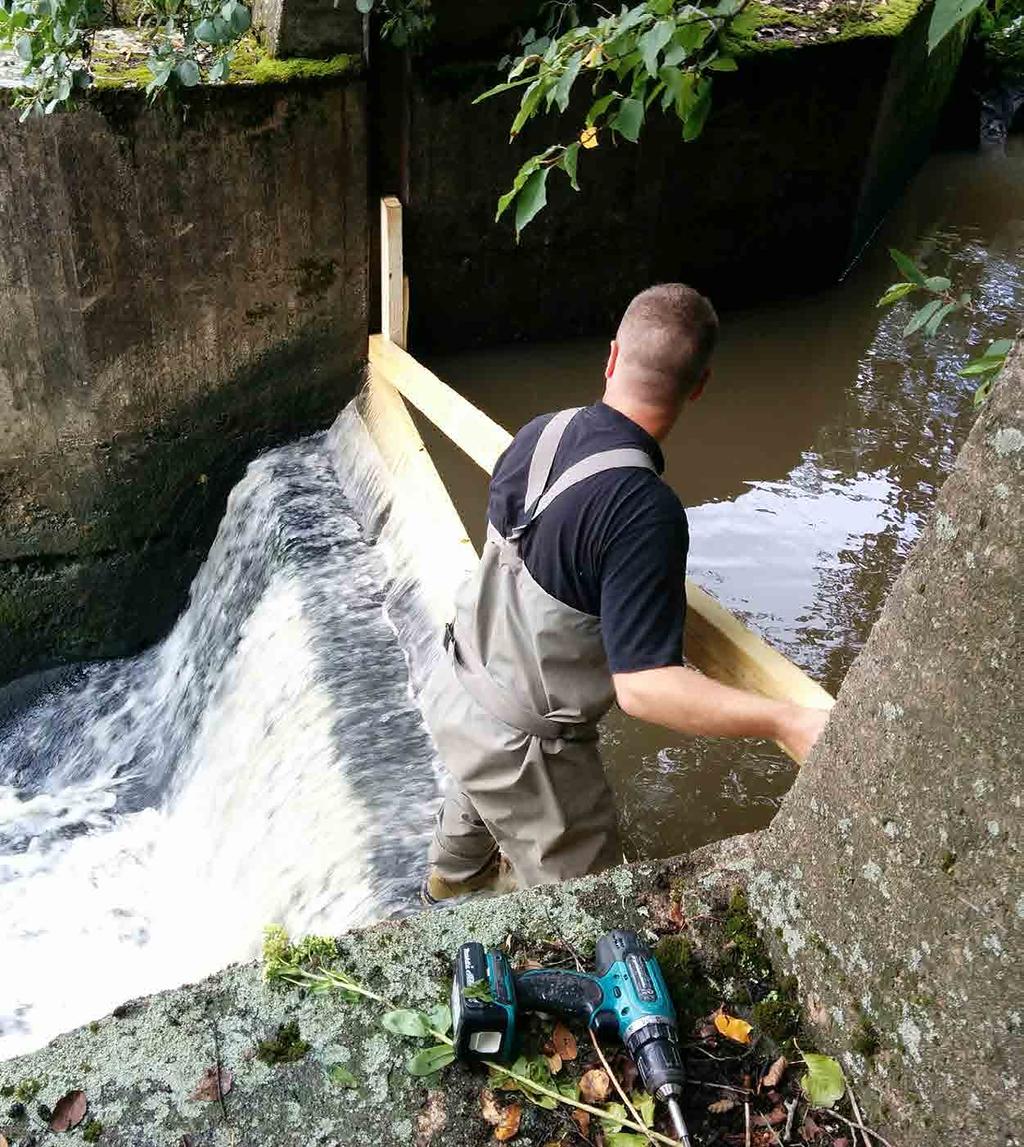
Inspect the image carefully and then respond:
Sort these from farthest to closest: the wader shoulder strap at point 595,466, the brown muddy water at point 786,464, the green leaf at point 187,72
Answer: the green leaf at point 187,72 → the brown muddy water at point 786,464 → the wader shoulder strap at point 595,466

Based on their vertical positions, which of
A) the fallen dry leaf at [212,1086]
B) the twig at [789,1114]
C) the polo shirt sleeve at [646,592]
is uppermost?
the polo shirt sleeve at [646,592]

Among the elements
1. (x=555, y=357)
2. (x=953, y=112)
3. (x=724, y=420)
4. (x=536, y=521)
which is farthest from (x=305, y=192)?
(x=953, y=112)

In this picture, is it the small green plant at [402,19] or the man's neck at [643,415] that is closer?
the man's neck at [643,415]

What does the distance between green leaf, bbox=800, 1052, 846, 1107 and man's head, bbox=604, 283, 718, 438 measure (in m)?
1.49

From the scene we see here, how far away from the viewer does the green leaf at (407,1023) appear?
1.87 metres

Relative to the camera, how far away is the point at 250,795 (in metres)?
4.58

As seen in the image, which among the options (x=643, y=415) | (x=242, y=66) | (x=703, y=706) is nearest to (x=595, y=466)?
(x=643, y=415)

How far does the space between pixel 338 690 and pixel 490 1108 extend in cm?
272

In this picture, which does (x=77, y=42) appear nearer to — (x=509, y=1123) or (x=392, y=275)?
(x=392, y=275)

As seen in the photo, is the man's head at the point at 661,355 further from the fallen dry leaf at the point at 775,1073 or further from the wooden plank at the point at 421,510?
the wooden plank at the point at 421,510

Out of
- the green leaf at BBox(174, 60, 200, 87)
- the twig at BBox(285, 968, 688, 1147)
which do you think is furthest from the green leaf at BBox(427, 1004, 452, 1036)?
the green leaf at BBox(174, 60, 200, 87)

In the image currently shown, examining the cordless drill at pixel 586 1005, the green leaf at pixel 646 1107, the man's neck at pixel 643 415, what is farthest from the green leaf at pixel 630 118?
the green leaf at pixel 646 1107

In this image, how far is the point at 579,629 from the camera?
264 centimetres

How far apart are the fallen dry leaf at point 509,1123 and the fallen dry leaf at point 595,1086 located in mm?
112
